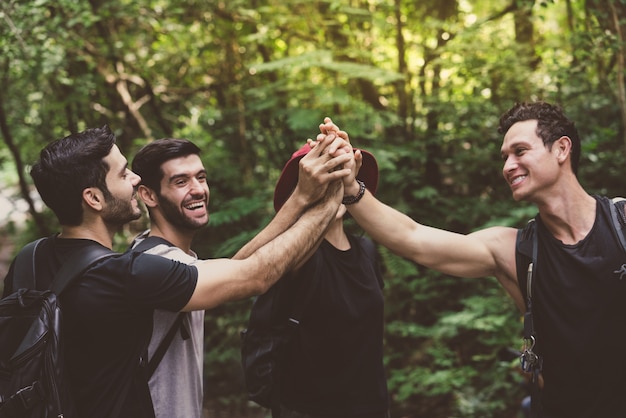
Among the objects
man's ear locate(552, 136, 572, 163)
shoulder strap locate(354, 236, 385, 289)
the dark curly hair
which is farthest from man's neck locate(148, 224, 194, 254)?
man's ear locate(552, 136, 572, 163)

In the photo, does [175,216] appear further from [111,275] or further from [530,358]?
[530,358]

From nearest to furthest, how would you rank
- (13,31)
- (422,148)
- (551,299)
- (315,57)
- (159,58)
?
(551,299) → (13,31) → (315,57) → (422,148) → (159,58)

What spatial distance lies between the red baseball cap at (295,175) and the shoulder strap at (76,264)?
1.17 metres

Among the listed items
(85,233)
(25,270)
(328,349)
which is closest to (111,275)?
(85,233)

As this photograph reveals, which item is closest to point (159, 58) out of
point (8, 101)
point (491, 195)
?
point (8, 101)

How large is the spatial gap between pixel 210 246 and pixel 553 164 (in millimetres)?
5197

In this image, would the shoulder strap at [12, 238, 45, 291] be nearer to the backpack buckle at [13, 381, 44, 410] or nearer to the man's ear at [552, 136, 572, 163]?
the backpack buckle at [13, 381, 44, 410]

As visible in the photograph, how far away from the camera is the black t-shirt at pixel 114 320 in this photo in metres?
2.20

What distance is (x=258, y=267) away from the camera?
7.94 feet

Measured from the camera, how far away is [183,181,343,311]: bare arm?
232cm

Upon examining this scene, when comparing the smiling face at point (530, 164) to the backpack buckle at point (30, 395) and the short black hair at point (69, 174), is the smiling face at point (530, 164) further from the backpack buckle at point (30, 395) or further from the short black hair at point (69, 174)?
the backpack buckle at point (30, 395)

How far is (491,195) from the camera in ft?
25.4

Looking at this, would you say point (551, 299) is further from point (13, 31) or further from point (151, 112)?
point (151, 112)

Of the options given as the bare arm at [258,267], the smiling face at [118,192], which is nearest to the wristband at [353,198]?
the bare arm at [258,267]
